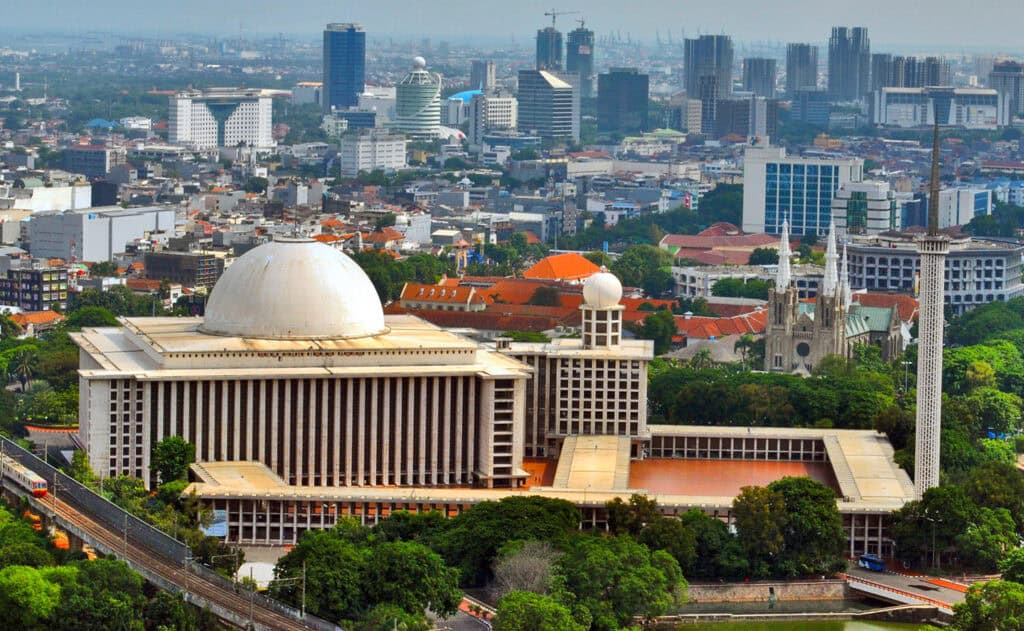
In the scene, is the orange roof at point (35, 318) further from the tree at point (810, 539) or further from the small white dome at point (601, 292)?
the tree at point (810, 539)

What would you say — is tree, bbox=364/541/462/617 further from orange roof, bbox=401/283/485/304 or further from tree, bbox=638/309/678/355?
orange roof, bbox=401/283/485/304

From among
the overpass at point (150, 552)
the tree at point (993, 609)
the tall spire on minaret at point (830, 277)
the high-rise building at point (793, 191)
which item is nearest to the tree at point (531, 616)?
→ the overpass at point (150, 552)

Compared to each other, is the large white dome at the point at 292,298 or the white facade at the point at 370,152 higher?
the white facade at the point at 370,152

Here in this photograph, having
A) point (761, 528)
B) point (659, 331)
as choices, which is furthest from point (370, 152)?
point (761, 528)

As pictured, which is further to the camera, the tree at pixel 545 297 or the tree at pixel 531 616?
the tree at pixel 545 297

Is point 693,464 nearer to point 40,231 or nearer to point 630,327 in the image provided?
point 630,327

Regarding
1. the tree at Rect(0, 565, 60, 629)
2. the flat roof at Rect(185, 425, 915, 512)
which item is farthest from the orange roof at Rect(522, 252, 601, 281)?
the tree at Rect(0, 565, 60, 629)

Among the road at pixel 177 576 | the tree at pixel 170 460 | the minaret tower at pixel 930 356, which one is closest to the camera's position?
the road at pixel 177 576
